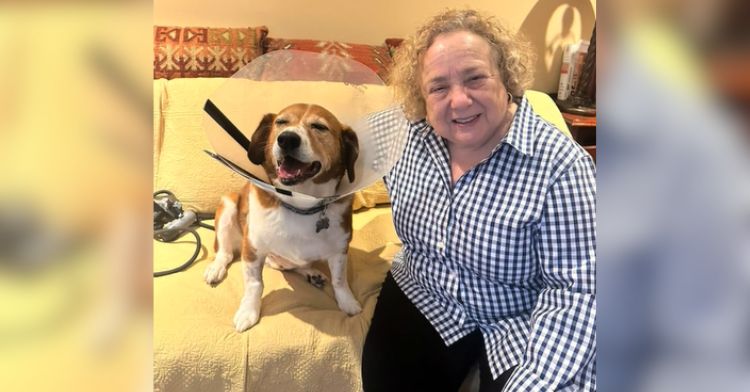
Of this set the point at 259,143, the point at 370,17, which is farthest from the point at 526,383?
the point at 370,17

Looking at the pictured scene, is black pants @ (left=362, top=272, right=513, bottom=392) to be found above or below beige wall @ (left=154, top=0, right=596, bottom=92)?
below

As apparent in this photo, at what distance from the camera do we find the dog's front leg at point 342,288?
146 centimetres

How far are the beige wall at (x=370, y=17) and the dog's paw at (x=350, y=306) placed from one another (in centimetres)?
144

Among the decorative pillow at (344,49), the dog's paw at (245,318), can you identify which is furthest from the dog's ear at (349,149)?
the decorative pillow at (344,49)

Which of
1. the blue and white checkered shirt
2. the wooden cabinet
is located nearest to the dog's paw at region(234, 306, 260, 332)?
the blue and white checkered shirt

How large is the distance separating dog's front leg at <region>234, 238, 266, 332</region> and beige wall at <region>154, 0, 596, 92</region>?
1233mm

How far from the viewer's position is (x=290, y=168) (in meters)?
1.25

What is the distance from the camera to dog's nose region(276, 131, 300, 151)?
1201mm

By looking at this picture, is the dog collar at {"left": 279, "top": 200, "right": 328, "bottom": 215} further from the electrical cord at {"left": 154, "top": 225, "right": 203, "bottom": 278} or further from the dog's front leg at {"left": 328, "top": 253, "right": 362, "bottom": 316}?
the electrical cord at {"left": 154, "top": 225, "right": 203, "bottom": 278}
